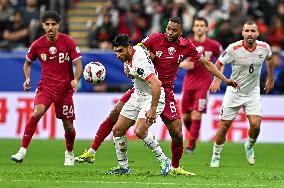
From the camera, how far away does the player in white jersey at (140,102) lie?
1323cm

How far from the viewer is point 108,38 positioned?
26.2 metres

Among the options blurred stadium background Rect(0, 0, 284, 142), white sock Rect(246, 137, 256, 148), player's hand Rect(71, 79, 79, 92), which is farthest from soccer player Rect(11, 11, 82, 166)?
blurred stadium background Rect(0, 0, 284, 142)

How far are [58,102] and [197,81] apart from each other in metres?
4.40

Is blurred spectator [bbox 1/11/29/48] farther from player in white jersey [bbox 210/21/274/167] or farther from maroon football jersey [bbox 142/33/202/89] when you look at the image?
maroon football jersey [bbox 142/33/202/89]

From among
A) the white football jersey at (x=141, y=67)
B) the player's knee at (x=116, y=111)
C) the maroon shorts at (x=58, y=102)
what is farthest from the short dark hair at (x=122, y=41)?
the maroon shorts at (x=58, y=102)

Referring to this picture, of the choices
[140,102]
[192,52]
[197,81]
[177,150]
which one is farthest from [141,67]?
[197,81]

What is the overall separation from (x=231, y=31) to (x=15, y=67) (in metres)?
5.89

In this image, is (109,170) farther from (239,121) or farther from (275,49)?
(275,49)

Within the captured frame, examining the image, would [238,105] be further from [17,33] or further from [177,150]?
[17,33]

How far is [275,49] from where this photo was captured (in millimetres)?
24578

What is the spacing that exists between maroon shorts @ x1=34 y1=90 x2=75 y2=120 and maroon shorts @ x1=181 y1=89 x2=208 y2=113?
13.6 ft

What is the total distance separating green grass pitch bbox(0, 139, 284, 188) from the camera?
41.8ft

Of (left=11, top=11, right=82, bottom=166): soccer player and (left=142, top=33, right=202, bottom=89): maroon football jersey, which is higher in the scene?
(left=142, top=33, right=202, bottom=89): maroon football jersey

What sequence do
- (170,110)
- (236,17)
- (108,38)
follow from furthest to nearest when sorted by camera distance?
(108,38) → (236,17) → (170,110)
